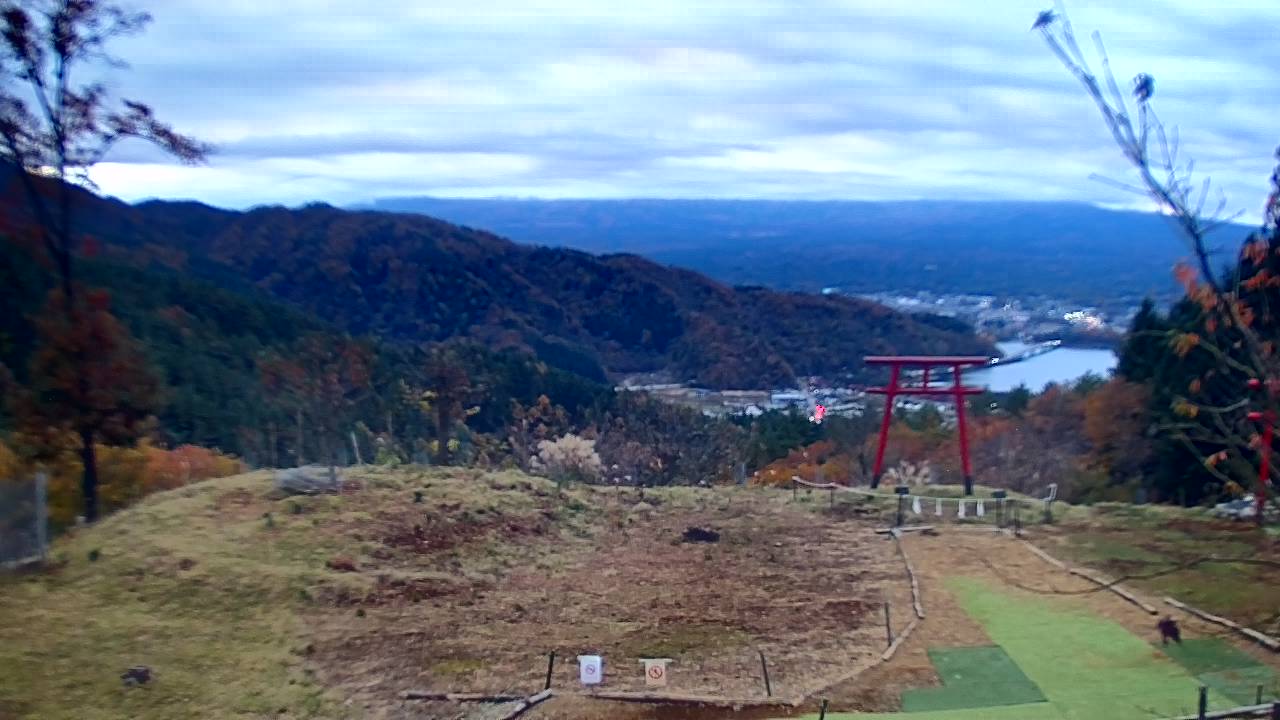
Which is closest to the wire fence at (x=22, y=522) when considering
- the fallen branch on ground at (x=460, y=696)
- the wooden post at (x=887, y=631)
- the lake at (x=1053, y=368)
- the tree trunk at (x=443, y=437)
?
the fallen branch on ground at (x=460, y=696)

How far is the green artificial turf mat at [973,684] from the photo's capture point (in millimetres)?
8031

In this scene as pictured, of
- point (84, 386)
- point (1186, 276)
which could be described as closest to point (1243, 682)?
point (1186, 276)

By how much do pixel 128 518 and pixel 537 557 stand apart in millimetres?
4208

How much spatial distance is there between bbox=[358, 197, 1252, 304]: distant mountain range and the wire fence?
70.4 ft

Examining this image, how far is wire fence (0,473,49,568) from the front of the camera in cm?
986

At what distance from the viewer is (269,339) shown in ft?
104

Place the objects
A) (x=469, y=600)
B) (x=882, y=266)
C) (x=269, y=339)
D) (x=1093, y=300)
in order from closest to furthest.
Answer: (x=469, y=600) < (x=269, y=339) < (x=1093, y=300) < (x=882, y=266)

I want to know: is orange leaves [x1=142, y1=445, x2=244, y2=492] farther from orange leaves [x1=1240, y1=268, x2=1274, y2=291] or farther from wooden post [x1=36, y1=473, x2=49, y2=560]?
orange leaves [x1=1240, y1=268, x2=1274, y2=291]

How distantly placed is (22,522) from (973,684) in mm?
8354

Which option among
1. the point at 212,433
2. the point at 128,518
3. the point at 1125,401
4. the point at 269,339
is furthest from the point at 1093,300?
the point at 128,518

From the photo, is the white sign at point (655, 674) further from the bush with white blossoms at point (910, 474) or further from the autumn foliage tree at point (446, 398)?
the autumn foliage tree at point (446, 398)

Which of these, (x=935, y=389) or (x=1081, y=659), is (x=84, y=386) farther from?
(x=935, y=389)

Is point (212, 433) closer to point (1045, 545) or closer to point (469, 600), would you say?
point (469, 600)

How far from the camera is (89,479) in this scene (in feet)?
38.4
